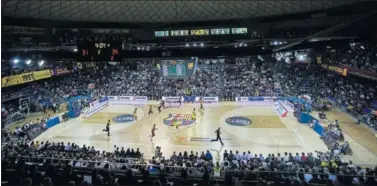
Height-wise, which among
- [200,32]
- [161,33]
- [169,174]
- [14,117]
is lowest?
[14,117]

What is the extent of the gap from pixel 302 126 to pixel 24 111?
29.1m

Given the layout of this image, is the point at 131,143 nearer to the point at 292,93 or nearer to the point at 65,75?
the point at 292,93

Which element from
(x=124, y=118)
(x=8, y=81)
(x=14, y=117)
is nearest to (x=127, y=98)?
(x=124, y=118)

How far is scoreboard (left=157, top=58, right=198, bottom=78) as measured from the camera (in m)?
Answer: 31.8

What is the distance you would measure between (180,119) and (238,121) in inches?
213

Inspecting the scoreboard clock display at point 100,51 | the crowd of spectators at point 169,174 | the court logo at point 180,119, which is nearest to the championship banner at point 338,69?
the court logo at point 180,119

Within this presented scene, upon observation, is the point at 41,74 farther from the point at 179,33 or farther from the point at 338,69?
the point at 338,69

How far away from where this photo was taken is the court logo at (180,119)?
26.0 meters

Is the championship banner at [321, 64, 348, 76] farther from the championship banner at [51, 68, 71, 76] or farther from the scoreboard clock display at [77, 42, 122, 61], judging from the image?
the championship banner at [51, 68, 71, 76]

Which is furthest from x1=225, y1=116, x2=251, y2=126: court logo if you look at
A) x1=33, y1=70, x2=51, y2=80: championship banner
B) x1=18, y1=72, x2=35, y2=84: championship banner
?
x1=33, y1=70, x2=51, y2=80: championship banner

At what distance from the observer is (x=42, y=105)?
109ft

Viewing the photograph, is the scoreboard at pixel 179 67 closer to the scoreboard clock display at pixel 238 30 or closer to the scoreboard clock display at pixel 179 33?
the scoreboard clock display at pixel 179 33

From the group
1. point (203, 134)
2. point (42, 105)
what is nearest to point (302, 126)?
point (203, 134)

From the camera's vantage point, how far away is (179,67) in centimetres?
3253
